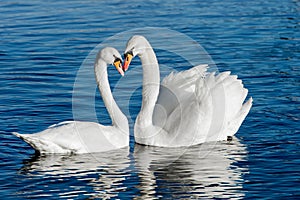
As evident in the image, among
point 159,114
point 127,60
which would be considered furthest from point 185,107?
point 127,60

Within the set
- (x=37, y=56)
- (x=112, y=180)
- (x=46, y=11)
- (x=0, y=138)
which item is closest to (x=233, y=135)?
(x=112, y=180)

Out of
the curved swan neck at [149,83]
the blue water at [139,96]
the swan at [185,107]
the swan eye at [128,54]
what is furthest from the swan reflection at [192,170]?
the swan eye at [128,54]

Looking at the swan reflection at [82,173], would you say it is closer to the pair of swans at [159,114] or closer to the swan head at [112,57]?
the pair of swans at [159,114]

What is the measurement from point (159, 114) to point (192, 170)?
1.97m

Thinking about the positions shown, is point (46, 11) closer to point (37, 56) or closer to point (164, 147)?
point (37, 56)

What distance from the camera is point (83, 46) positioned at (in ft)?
60.7

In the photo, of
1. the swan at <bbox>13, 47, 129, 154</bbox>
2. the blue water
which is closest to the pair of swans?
the swan at <bbox>13, 47, 129, 154</bbox>

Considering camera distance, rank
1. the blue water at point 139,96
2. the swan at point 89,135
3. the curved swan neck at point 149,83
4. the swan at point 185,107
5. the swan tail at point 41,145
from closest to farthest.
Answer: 1. the blue water at point 139,96
2. the swan tail at point 41,145
3. the swan at point 89,135
4. the swan at point 185,107
5. the curved swan neck at point 149,83

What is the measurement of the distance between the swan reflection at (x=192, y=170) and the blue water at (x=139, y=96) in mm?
14

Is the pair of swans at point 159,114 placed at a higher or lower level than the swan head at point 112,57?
lower

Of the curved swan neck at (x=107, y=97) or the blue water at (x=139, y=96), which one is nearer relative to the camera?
the blue water at (x=139, y=96)

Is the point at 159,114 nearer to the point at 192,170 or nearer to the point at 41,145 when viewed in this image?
the point at 192,170

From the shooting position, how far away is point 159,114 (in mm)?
12805

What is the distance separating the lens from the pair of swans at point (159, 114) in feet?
38.8
